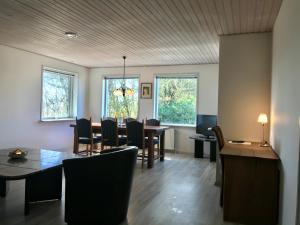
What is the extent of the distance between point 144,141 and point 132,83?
275cm

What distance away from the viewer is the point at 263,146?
11.9 ft

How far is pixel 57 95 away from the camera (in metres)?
7.07

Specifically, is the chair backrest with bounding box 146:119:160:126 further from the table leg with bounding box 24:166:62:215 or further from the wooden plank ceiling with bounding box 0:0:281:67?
the table leg with bounding box 24:166:62:215

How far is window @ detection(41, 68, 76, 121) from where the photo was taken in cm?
661

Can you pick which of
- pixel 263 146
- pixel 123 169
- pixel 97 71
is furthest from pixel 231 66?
pixel 97 71

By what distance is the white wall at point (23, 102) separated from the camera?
5.41 metres

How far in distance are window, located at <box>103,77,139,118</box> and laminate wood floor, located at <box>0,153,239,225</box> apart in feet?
10.0

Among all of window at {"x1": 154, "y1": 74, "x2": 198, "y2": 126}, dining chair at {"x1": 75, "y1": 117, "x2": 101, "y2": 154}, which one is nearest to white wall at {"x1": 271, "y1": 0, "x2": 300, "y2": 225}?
dining chair at {"x1": 75, "y1": 117, "x2": 101, "y2": 154}

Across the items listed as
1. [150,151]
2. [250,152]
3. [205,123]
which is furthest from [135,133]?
[250,152]

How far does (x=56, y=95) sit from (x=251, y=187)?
5617mm

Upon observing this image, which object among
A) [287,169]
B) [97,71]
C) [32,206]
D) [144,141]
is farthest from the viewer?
[97,71]

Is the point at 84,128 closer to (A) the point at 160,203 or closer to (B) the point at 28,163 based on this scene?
(B) the point at 28,163

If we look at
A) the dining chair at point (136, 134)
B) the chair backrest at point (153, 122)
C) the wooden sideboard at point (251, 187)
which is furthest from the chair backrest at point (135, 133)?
the wooden sideboard at point (251, 187)

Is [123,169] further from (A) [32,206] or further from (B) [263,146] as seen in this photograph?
(B) [263,146]
